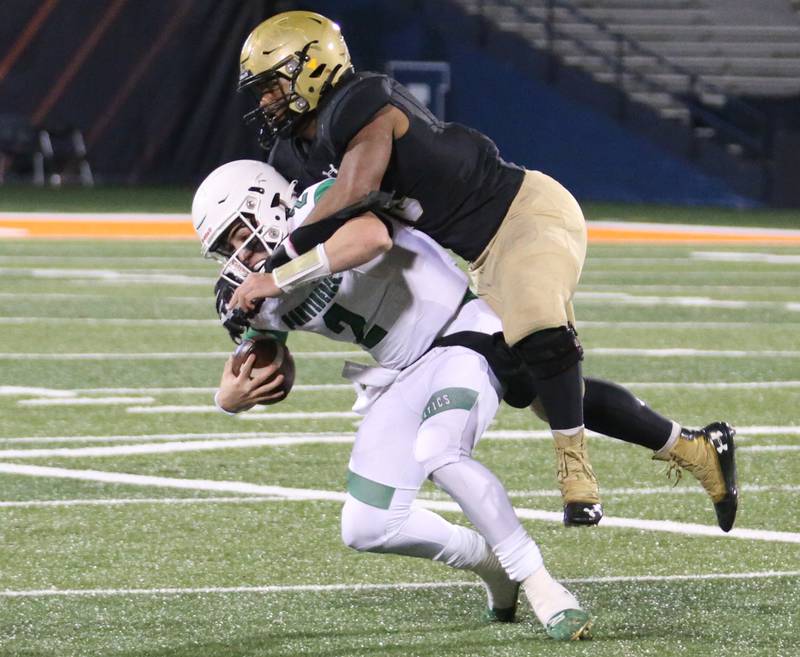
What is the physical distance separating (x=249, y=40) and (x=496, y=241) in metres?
0.78

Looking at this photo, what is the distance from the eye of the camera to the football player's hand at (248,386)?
455 cm

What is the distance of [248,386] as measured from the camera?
14.9 ft

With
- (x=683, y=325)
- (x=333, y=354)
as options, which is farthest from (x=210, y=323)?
(x=683, y=325)

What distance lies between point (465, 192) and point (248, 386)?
0.72m

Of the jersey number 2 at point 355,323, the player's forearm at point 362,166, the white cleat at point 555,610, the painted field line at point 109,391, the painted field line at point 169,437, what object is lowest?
the painted field line at point 109,391

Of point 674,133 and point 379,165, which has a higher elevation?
point 379,165

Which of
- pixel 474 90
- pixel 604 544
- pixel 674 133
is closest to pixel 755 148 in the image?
pixel 674 133

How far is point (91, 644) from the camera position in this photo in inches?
165

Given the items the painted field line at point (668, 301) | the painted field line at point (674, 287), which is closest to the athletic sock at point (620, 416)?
the painted field line at point (668, 301)

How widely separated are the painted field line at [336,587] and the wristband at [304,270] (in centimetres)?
91

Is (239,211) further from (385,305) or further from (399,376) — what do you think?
(399,376)

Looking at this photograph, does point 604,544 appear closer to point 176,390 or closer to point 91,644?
point 91,644

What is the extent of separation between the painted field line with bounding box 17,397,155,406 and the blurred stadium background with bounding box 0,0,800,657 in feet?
0.11

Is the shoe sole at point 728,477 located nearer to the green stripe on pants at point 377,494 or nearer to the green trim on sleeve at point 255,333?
the green stripe on pants at point 377,494
